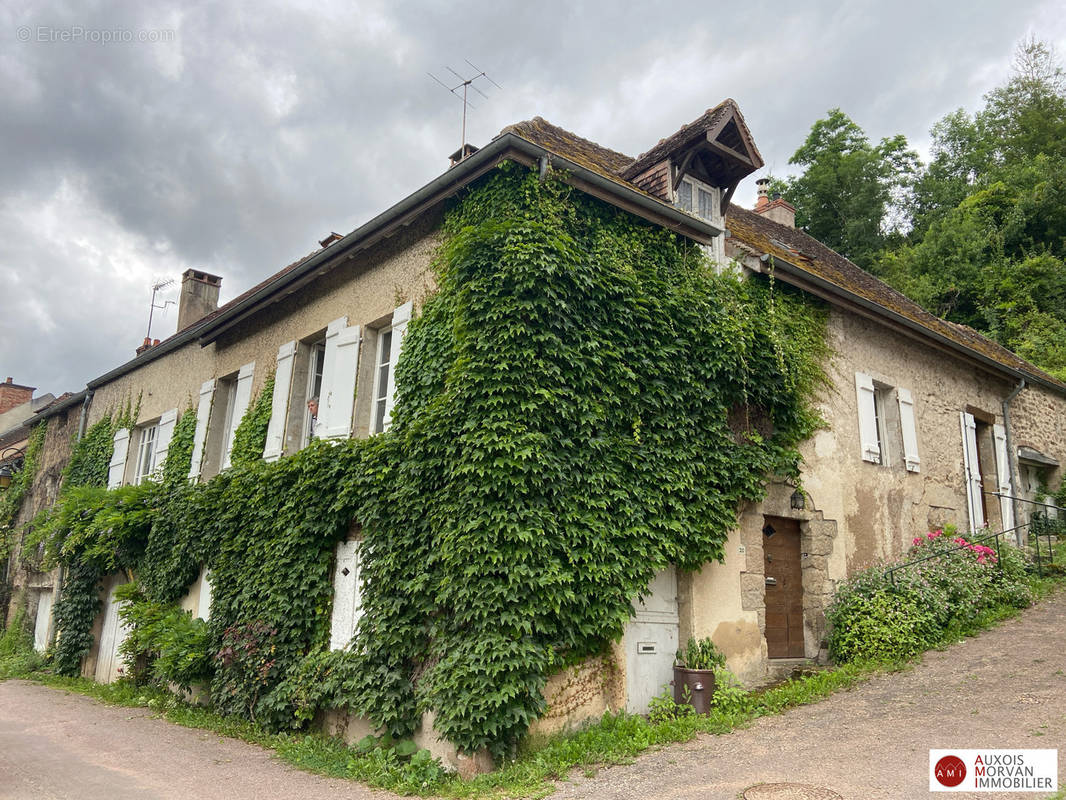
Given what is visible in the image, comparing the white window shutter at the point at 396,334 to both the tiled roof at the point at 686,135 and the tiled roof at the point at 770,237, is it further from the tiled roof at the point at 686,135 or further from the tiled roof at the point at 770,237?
the tiled roof at the point at 686,135

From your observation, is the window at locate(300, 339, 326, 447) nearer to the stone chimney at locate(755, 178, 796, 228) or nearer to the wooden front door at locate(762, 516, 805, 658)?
the wooden front door at locate(762, 516, 805, 658)

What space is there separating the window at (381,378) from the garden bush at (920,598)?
19.5 ft

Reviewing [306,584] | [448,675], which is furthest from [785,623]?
[306,584]

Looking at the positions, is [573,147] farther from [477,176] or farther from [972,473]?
[972,473]

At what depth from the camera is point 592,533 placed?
23.0 feet

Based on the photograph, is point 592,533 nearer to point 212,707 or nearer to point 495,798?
point 495,798

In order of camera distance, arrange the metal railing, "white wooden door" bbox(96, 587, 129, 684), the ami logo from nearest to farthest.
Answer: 1. the ami logo
2. the metal railing
3. "white wooden door" bbox(96, 587, 129, 684)

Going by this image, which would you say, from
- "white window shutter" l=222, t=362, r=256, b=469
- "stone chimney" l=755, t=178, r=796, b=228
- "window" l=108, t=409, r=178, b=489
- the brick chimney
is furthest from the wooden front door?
the brick chimney

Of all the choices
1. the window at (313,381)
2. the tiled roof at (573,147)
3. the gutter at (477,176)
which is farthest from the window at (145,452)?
the tiled roof at (573,147)

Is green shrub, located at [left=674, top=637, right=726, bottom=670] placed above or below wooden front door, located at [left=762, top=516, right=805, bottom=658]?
below

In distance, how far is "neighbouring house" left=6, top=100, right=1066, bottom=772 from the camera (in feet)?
26.5

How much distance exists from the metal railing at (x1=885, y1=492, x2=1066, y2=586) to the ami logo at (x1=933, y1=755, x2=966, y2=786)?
4475 millimetres

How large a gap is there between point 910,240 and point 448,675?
87.5ft

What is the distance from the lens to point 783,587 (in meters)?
9.46
